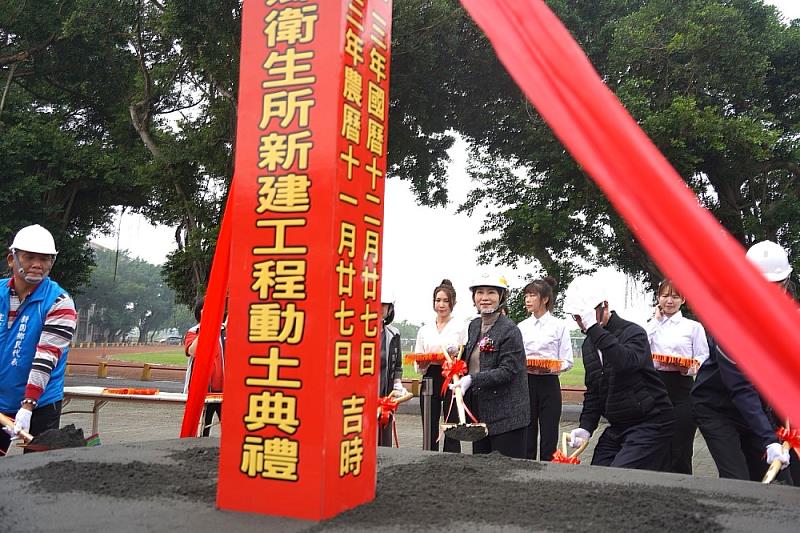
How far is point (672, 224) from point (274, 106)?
4.68ft

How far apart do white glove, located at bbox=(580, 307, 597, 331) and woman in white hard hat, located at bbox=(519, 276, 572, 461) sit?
1820mm

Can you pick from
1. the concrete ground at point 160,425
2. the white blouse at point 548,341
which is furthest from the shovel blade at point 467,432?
the concrete ground at point 160,425

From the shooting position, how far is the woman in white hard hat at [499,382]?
13.7 ft

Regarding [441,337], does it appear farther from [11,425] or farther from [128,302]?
[128,302]

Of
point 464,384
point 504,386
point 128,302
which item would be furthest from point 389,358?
point 128,302

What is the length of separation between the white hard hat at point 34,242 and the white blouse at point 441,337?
3.19 meters

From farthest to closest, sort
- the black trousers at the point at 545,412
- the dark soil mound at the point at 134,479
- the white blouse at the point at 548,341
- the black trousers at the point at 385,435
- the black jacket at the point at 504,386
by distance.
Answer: the white blouse at the point at 548,341
the black trousers at the point at 545,412
the black trousers at the point at 385,435
the black jacket at the point at 504,386
the dark soil mound at the point at 134,479

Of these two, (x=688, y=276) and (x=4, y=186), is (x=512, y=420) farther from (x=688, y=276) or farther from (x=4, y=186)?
(x=4, y=186)

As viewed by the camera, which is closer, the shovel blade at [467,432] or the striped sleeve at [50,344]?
the striped sleeve at [50,344]

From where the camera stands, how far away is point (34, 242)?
3527 mm

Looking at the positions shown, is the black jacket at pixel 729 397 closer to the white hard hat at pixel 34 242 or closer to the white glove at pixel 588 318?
the white glove at pixel 588 318

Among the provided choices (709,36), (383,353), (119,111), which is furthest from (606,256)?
(119,111)

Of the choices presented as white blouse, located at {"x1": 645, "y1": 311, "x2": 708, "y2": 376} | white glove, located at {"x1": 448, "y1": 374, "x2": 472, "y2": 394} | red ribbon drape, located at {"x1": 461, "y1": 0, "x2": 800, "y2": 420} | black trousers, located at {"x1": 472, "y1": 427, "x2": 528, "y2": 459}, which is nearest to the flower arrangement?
white glove, located at {"x1": 448, "y1": 374, "x2": 472, "y2": 394}

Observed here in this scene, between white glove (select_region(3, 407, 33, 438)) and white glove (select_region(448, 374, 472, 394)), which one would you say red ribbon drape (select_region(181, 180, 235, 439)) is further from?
white glove (select_region(448, 374, 472, 394))
